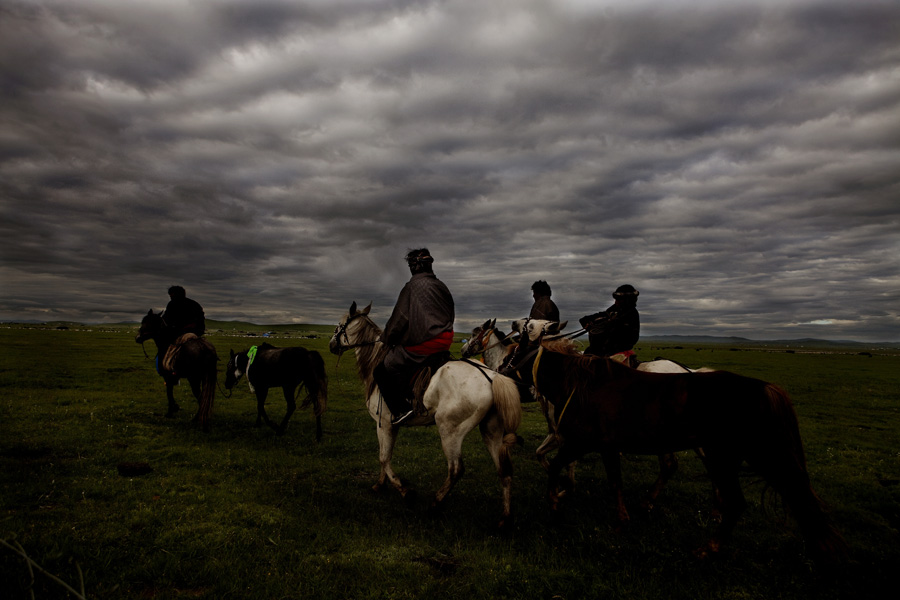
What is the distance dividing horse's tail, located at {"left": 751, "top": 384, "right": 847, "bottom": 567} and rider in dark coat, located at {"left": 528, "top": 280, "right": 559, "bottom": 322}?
219 inches

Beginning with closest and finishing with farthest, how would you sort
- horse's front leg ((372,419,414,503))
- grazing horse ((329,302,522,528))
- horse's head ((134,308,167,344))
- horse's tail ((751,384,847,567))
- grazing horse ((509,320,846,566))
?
horse's tail ((751,384,847,567)) < grazing horse ((509,320,846,566)) < grazing horse ((329,302,522,528)) < horse's front leg ((372,419,414,503)) < horse's head ((134,308,167,344))

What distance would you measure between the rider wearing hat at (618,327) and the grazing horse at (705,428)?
1.74 m

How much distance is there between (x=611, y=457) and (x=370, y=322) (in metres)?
5.17

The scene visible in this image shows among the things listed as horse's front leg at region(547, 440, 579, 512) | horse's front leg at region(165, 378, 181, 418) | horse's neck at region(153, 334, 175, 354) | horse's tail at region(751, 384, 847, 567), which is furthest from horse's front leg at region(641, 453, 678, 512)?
horse's neck at region(153, 334, 175, 354)

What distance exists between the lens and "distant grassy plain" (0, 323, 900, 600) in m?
4.95

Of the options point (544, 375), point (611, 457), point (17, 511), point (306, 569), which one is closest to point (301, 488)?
point (306, 569)

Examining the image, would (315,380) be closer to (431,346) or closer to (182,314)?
(182,314)

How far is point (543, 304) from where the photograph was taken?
11.1 metres

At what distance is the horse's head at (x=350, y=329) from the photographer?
9.17 meters

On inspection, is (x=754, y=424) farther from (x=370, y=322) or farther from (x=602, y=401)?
(x=370, y=322)

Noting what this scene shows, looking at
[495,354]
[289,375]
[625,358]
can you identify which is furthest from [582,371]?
[289,375]

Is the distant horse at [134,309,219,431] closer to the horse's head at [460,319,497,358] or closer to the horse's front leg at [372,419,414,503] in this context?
the horse's front leg at [372,419,414,503]

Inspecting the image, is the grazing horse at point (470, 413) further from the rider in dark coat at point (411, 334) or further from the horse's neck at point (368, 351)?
the horse's neck at point (368, 351)

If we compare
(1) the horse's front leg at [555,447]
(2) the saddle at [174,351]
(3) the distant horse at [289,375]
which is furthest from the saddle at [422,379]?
(2) the saddle at [174,351]
